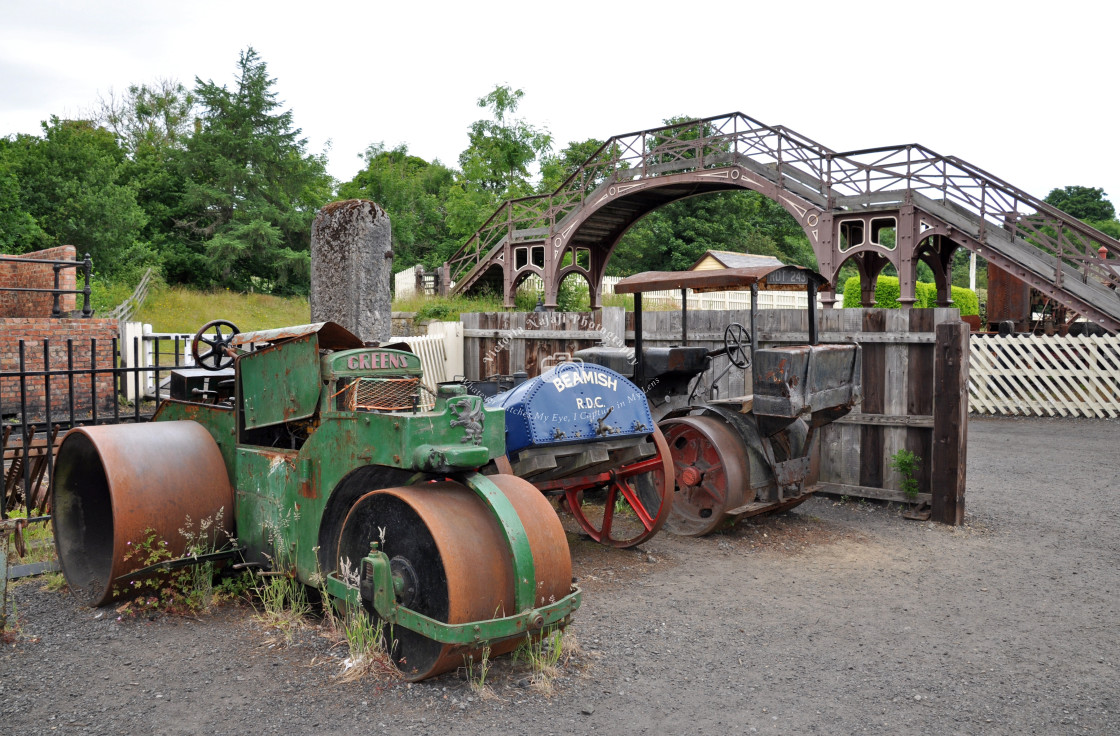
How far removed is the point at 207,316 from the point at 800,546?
2519cm

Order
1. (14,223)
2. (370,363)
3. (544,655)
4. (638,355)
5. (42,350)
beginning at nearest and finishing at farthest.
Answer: (544,655) < (370,363) < (638,355) < (42,350) < (14,223)

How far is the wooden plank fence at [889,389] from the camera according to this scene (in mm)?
7262

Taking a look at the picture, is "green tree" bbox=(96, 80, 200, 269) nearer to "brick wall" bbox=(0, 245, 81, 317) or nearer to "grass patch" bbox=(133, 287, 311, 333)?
"grass patch" bbox=(133, 287, 311, 333)

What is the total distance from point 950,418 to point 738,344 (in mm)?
1937

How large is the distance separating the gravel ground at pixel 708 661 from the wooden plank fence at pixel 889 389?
3.51ft

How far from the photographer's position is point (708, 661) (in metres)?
4.25

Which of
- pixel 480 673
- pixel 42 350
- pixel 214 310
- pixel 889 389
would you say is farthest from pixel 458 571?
pixel 214 310

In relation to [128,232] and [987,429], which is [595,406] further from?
[128,232]

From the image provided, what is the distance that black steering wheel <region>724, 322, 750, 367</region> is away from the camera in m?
7.80

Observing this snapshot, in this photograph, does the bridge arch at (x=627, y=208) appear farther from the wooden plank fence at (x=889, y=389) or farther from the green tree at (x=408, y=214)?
the green tree at (x=408, y=214)

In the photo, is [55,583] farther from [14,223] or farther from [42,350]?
[14,223]

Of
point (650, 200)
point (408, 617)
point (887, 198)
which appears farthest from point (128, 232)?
point (408, 617)

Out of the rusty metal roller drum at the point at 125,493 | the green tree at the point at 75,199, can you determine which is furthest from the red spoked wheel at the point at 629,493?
the green tree at the point at 75,199

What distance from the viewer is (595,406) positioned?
5.45 m
